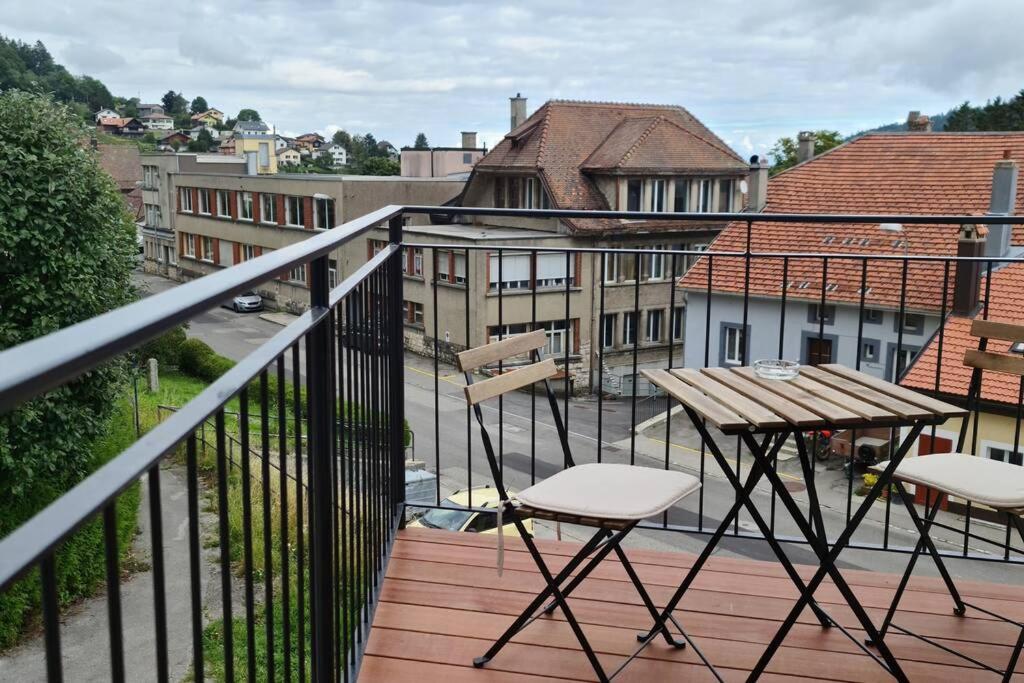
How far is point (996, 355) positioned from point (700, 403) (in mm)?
1298

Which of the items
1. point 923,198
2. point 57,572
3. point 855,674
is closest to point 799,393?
point 855,674

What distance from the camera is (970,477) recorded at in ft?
9.70

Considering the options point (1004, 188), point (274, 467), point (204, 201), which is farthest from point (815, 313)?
point (204, 201)

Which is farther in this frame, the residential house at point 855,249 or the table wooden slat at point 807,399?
the residential house at point 855,249

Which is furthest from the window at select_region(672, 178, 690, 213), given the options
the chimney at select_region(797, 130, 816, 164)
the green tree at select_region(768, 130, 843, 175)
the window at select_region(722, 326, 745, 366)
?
the green tree at select_region(768, 130, 843, 175)

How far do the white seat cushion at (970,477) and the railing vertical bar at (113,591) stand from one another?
2551 millimetres

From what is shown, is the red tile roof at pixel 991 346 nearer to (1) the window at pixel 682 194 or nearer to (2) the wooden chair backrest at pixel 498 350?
(2) the wooden chair backrest at pixel 498 350

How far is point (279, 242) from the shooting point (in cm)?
4216

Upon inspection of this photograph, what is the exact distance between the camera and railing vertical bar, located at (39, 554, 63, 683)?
73 centimetres

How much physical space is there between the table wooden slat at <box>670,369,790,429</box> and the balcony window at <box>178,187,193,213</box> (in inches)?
1941

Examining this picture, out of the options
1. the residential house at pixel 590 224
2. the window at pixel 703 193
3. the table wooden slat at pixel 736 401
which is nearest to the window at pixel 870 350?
the residential house at pixel 590 224

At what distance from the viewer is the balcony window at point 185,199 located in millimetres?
48531

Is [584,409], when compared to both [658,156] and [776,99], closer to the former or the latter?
[658,156]

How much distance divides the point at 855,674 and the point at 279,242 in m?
41.4
